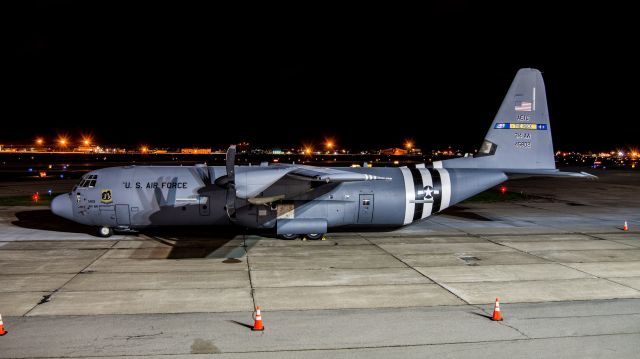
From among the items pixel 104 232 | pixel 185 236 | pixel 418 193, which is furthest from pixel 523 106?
pixel 104 232

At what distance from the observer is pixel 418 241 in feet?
65.8

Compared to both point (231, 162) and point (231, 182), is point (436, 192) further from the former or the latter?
point (231, 162)

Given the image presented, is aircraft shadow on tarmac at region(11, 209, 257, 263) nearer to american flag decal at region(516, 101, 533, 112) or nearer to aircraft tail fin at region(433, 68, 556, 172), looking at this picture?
aircraft tail fin at region(433, 68, 556, 172)

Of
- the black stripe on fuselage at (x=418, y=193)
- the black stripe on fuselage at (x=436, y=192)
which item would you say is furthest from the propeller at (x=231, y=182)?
the black stripe on fuselage at (x=436, y=192)

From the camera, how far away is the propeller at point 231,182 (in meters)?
16.8

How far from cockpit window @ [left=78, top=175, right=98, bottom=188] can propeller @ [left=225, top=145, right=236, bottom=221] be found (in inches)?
225

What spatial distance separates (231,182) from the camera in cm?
1780

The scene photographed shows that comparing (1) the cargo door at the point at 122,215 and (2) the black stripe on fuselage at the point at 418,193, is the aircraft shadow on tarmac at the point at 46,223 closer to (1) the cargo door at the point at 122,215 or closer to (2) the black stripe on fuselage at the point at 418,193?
(1) the cargo door at the point at 122,215

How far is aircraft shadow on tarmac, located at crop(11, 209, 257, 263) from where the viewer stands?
1745cm

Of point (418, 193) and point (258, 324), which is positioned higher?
point (418, 193)

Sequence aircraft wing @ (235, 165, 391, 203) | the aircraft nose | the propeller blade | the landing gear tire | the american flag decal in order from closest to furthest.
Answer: aircraft wing @ (235, 165, 391, 203)
the propeller blade
the aircraft nose
the landing gear tire
the american flag decal

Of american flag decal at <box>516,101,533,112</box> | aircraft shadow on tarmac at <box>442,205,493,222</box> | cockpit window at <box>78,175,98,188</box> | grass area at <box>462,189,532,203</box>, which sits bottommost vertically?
grass area at <box>462,189,532,203</box>

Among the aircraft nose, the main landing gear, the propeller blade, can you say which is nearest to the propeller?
the propeller blade

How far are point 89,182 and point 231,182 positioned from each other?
22.0ft
